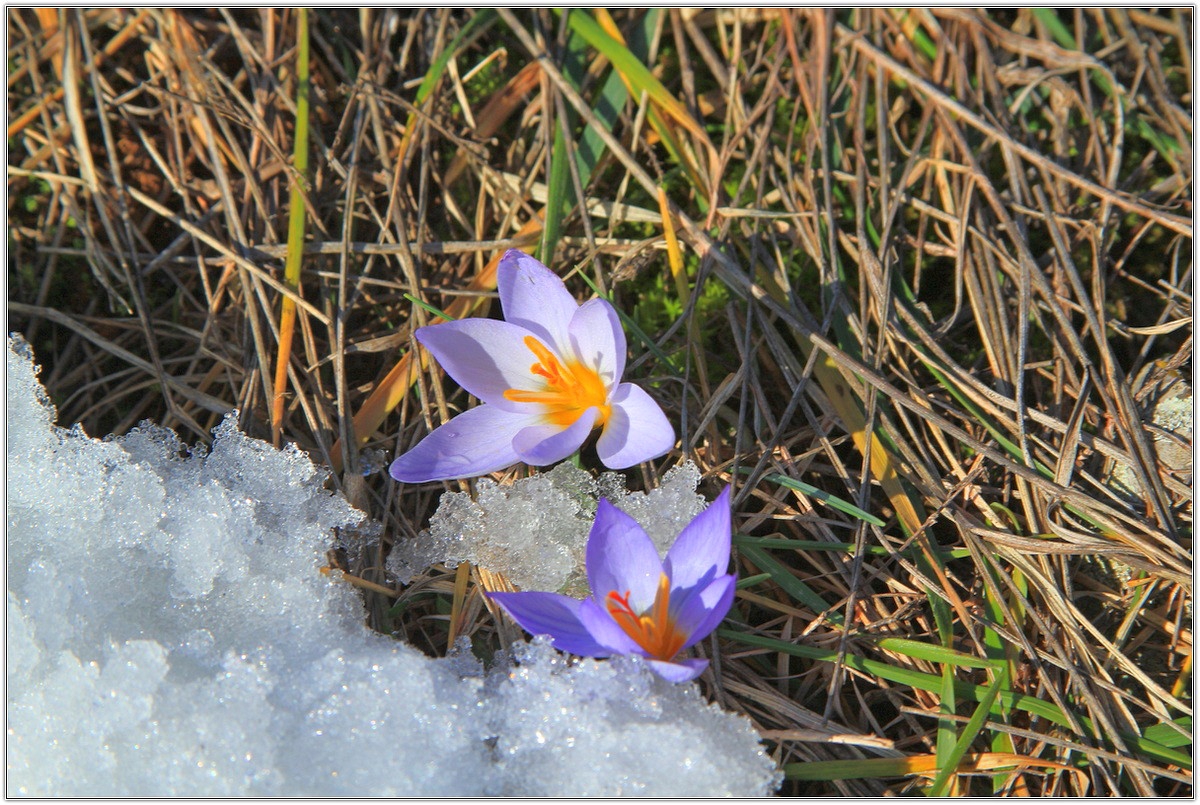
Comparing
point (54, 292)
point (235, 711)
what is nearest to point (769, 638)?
point (235, 711)

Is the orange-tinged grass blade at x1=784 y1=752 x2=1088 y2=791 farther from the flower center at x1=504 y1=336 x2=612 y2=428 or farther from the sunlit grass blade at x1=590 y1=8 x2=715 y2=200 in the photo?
the sunlit grass blade at x1=590 y1=8 x2=715 y2=200

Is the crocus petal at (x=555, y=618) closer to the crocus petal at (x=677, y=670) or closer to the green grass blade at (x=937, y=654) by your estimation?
the crocus petal at (x=677, y=670)

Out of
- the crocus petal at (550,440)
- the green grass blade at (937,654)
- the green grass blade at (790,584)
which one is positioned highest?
the crocus petal at (550,440)

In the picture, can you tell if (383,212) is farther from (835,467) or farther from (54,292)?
(835,467)

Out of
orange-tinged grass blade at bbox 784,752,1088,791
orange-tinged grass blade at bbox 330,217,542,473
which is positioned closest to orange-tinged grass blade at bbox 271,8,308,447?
orange-tinged grass blade at bbox 330,217,542,473

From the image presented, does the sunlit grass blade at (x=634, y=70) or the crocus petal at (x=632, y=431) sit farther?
the sunlit grass blade at (x=634, y=70)

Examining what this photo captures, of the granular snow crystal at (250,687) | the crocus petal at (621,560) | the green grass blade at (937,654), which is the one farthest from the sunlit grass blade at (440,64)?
the green grass blade at (937,654)
